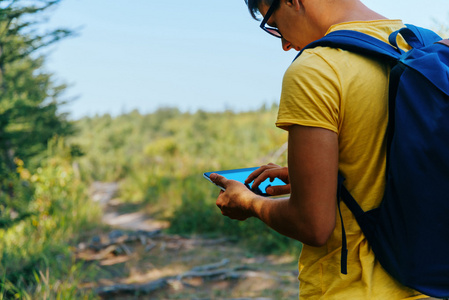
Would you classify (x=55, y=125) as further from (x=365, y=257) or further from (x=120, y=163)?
(x=365, y=257)

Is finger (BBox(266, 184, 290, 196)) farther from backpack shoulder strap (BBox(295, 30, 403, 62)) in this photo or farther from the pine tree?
the pine tree

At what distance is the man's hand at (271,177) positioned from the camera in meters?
1.25

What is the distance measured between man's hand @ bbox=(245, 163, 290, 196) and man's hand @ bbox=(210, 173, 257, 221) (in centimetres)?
6

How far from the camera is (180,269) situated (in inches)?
229

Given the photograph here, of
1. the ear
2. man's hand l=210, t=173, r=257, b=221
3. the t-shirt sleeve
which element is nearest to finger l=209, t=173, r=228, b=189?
Answer: man's hand l=210, t=173, r=257, b=221

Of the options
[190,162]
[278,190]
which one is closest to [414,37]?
[278,190]

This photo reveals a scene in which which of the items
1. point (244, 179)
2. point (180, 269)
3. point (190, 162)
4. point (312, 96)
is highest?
point (312, 96)

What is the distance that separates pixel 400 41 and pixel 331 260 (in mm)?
567

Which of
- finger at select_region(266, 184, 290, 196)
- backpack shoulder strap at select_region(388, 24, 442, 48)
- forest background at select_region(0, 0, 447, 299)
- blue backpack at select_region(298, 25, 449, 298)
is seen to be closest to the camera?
blue backpack at select_region(298, 25, 449, 298)

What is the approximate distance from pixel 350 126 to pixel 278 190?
35 cm

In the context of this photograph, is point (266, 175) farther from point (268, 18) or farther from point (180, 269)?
point (180, 269)

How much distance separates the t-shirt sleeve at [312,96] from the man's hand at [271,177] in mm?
355

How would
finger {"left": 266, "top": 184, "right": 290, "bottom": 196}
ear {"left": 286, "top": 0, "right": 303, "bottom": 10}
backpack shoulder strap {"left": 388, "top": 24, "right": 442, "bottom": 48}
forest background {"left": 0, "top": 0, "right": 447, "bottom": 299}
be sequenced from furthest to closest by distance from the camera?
1. forest background {"left": 0, "top": 0, "right": 447, "bottom": 299}
2. finger {"left": 266, "top": 184, "right": 290, "bottom": 196}
3. ear {"left": 286, "top": 0, "right": 303, "bottom": 10}
4. backpack shoulder strap {"left": 388, "top": 24, "right": 442, "bottom": 48}

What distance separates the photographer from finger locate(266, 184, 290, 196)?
1.25m
